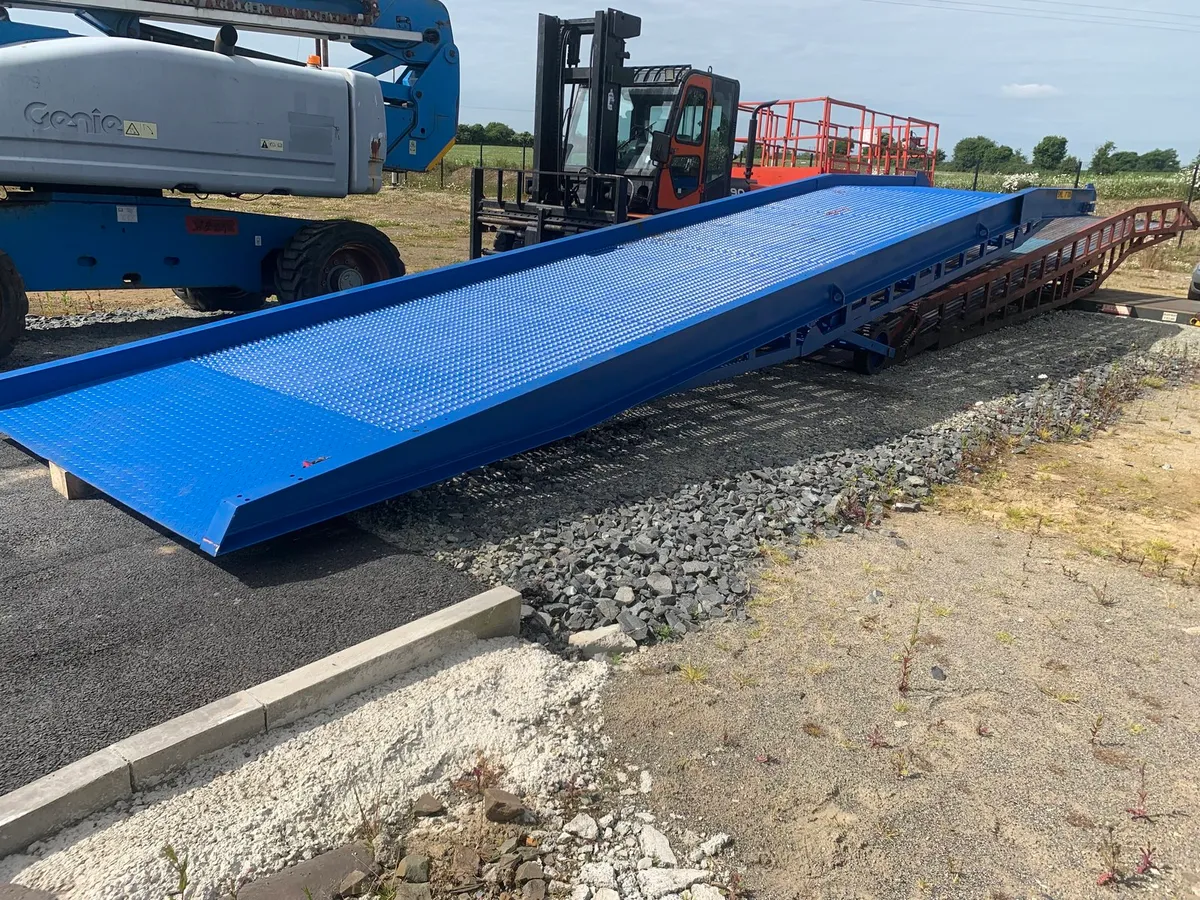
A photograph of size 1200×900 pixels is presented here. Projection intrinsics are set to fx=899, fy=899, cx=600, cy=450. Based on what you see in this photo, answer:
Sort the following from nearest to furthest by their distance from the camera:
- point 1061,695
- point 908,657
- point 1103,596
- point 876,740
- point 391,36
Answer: point 876,740 < point 1061,695 < point 908,657 < point 1103,596 < point 391,36

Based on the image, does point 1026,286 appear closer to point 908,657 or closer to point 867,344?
point 867,344

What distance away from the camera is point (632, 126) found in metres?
10.6

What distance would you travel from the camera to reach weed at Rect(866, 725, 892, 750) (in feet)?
10.4

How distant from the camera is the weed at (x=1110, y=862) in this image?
2590mm

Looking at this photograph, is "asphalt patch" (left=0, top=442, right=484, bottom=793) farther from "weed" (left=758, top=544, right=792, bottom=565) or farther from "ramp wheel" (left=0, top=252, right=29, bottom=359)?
"ramp wheel" (left=0, top=252, right=29, bottom=359)

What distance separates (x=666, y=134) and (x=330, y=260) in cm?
396

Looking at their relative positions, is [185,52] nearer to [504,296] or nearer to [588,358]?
[504,296]

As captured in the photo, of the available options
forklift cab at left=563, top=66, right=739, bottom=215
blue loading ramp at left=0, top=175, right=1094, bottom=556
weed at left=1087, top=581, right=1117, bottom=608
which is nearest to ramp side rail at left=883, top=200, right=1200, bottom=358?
blue loading ramp at left=0, top=175, right=1094, bottom=556

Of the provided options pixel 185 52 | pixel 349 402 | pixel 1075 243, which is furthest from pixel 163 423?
pixel 1075 243

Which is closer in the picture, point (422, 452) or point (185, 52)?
point (422, 452)

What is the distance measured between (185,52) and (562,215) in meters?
3.98

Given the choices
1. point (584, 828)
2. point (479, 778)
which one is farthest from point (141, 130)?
point (584, 828)

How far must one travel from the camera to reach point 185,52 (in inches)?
308

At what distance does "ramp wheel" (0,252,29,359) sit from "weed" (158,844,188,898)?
6.60 meters
